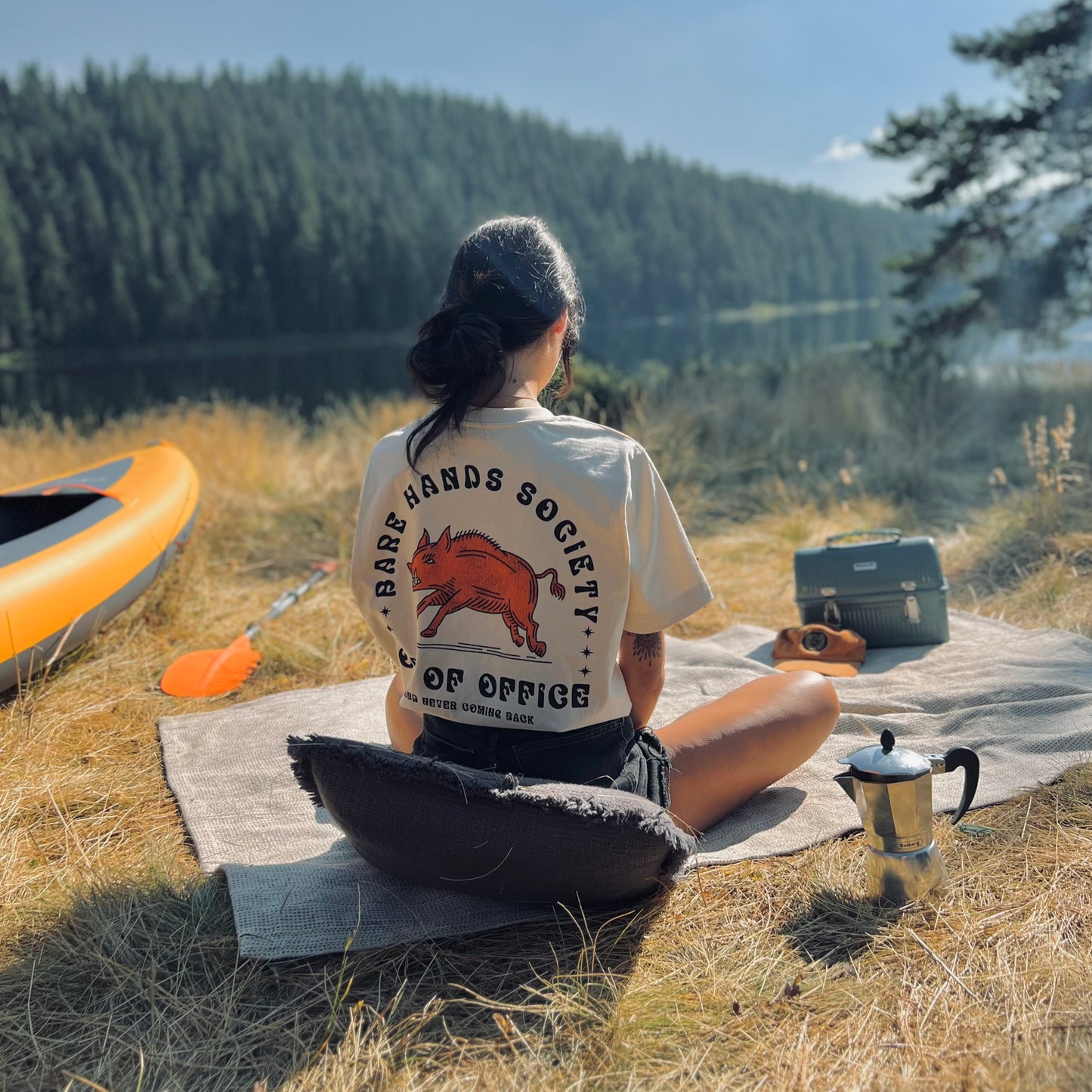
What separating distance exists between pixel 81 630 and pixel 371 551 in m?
2.23

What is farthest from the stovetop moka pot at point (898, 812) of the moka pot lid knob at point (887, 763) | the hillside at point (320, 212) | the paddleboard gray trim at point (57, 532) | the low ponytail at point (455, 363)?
the hillside at point (320, 212)

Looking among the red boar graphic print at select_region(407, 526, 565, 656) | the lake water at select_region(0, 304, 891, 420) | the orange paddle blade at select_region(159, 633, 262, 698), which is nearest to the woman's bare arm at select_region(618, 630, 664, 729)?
the red boar graphic print at select_region(407, 526, 565, 656)

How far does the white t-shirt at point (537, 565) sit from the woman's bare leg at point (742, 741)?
0.47 m

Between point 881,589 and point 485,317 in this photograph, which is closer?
point 485,317

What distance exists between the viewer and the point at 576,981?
1.72m

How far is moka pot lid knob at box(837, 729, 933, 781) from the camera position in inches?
71.1

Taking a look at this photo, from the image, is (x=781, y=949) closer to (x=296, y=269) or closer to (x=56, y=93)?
(x=296, y=269)

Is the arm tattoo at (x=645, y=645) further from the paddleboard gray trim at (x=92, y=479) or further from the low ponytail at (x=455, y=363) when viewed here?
the paddleboard gray trim at (x=92, y=479)

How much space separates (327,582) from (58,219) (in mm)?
60352

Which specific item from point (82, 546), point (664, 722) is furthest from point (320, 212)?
point (664, 722)

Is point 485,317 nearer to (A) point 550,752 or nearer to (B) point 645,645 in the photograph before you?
(B) point 645,645

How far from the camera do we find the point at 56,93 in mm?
66625

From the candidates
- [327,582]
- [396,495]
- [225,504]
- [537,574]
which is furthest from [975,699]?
[225,504]

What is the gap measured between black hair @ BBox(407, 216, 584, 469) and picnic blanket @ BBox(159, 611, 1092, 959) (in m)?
0.98
